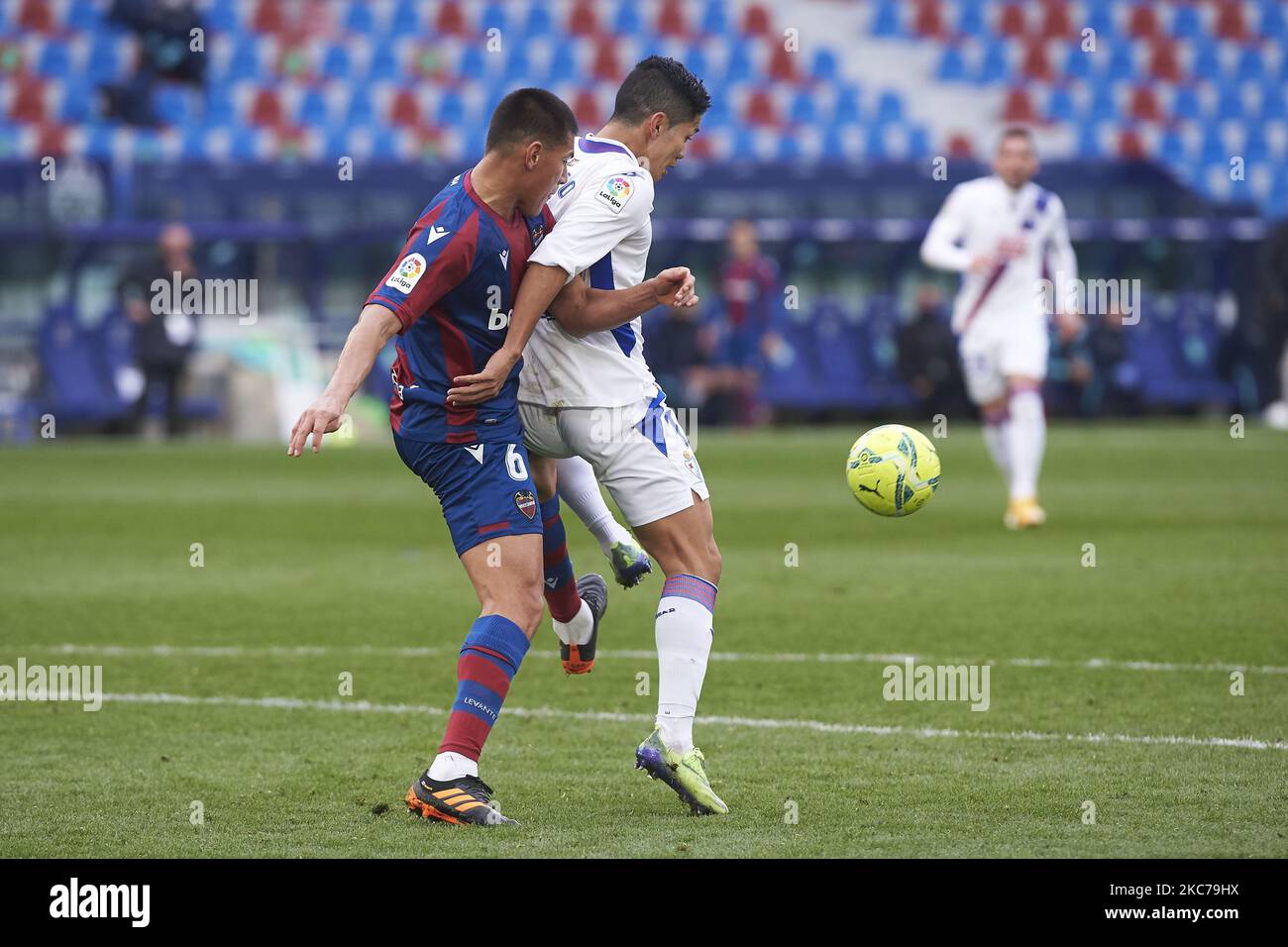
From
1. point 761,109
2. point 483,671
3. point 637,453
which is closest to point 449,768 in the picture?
point 483,671

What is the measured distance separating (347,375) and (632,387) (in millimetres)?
1024

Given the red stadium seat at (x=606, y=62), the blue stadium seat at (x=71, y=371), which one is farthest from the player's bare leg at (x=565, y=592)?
the red stadium seat at (x=606, y=62)

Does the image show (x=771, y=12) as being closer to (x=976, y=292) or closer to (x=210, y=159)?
(x=210, y=159)

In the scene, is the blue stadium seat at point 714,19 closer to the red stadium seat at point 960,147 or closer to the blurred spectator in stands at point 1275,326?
the red stadium seat at point 960,147

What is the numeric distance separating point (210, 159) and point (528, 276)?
19170 mm

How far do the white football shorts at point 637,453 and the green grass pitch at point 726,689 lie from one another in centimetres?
82

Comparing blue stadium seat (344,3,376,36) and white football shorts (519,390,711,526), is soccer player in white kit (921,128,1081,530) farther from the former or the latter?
blue stadium seat (344,3,376,36)

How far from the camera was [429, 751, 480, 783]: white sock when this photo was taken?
4840mm

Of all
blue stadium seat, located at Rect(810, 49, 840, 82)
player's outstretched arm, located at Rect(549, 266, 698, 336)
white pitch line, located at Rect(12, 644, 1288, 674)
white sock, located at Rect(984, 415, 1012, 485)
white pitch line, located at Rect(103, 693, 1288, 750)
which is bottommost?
white pitch line, located at Rect(103, 693, 1288, 750)

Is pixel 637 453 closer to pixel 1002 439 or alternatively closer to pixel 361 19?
pixel 1002 439

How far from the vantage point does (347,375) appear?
4746 millimetres

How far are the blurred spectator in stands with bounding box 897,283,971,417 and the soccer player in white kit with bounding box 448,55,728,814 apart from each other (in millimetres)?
17430

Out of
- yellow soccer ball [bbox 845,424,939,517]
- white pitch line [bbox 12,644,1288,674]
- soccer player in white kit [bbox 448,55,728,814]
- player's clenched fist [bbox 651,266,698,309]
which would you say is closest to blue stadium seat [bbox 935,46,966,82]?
white pitch line [bbox 12,644,1288,674]

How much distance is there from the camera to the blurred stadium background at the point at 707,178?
22531mm
